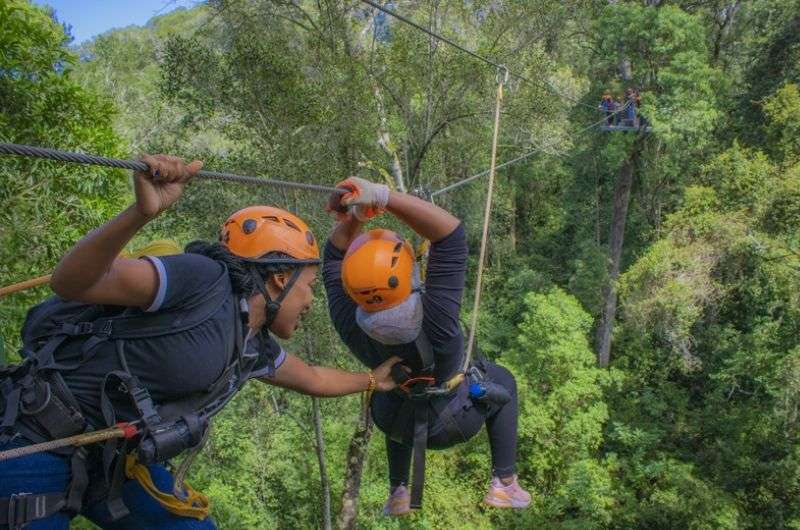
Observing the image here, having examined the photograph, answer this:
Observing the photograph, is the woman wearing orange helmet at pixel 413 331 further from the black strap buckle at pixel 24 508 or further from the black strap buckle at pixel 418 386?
the black strap buckle at pixel 24 508

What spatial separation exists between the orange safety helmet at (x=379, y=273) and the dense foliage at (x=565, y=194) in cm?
245

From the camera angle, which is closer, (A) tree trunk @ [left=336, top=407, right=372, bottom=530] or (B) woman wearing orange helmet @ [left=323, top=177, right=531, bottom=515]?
(B) woman wearing orange helmet @ [left=323, top=177, right=531, bottom=515]

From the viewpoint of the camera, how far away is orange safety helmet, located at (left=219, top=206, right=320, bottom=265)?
1764mm

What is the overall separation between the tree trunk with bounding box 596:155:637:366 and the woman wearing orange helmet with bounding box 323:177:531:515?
12.5 metres

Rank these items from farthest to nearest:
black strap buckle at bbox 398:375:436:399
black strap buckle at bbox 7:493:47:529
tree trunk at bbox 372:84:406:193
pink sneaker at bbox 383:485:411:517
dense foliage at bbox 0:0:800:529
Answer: tree trunk at bbox 372:84:406:193 → dense foliage at bbox 0:0:800:529 → pink sneaker at bbox 383:485:411:517 → black strap buckle at bbox 398:375:436:399 → black strap buckle at bbox 7:493:47:529

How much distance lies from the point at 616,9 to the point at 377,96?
5.82 meters

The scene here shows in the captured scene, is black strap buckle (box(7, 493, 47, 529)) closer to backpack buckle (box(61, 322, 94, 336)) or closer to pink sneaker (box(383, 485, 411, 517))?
backpack buckle (box(61, 322, 94, 336))

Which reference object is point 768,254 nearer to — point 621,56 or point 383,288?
point 621,56

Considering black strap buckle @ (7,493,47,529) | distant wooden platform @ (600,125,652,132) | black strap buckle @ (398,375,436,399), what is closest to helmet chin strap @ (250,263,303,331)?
black strap buckle @ (7,493,47,529)

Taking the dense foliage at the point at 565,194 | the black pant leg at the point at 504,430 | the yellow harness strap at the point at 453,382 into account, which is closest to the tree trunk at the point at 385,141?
the dense foliage at the point at 565,194

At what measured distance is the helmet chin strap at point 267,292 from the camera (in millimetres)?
1706

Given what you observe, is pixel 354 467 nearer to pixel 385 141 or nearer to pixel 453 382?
pixel 385 141

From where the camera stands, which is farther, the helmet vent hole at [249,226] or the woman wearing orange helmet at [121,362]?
the helmet vent hole at [249,226]

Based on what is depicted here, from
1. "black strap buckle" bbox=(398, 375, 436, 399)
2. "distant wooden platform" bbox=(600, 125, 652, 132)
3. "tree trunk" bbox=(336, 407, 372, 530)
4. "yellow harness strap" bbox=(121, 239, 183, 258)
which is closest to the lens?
"yellow harness strap" bbox=(121, 239, 183, 258)
